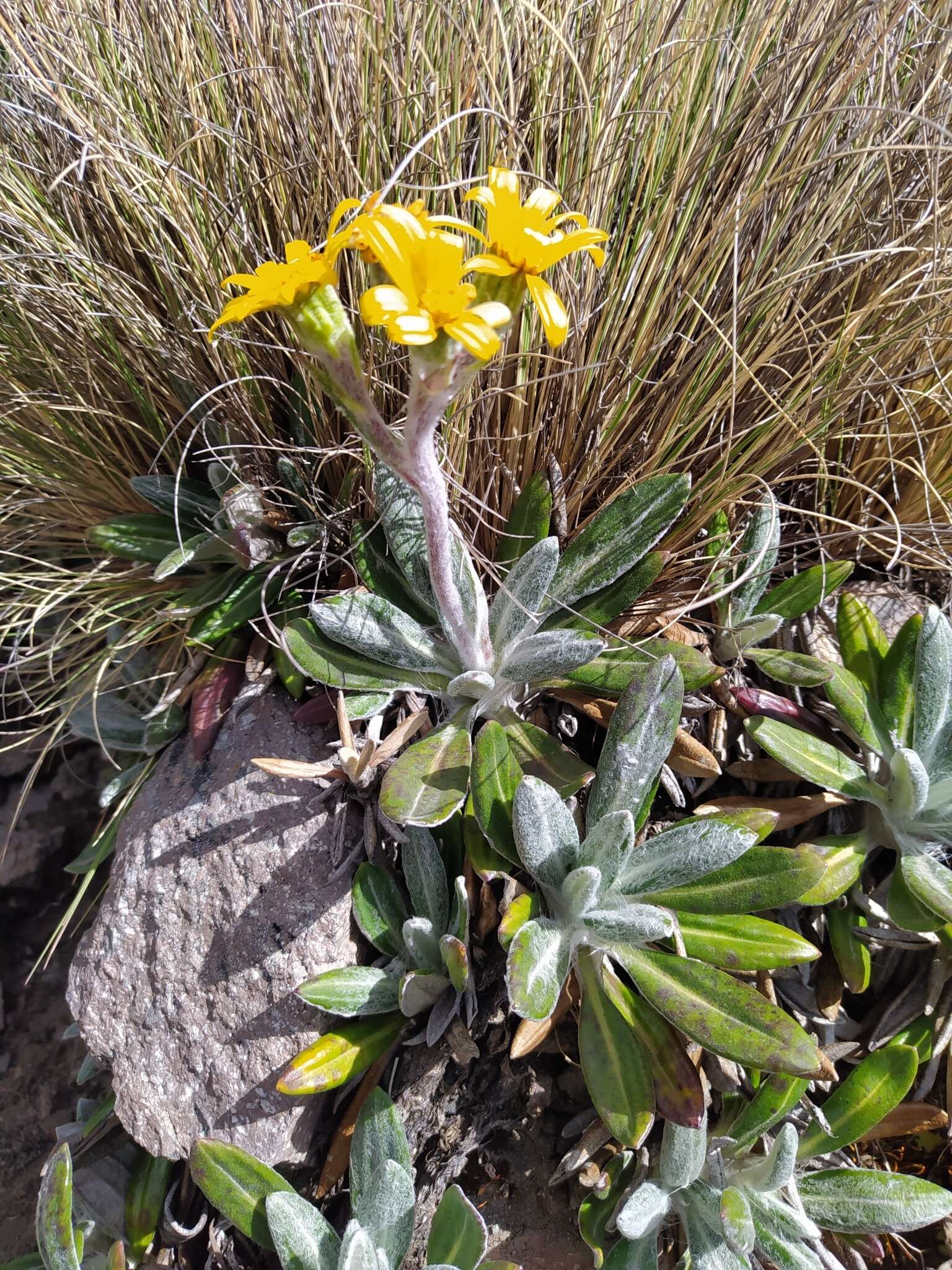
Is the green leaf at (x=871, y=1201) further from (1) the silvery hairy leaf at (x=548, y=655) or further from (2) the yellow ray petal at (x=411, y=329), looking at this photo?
(2) the yellow ray petal at (x=411, y=329)

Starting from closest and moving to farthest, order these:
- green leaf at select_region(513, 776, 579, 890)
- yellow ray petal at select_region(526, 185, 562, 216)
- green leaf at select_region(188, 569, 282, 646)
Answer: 1. yellow ray petal at select_region(526, 185, 562, 216)
2. green leaf at select_region(513, 776, 579, 890)
3. green leaf at select_region(188, 569, 282, 646)

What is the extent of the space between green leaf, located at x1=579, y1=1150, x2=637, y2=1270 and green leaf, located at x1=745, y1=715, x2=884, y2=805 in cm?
70

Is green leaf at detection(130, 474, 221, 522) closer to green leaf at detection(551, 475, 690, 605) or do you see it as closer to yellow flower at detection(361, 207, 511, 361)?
green leaf at detection(551, 475, 690, 605)

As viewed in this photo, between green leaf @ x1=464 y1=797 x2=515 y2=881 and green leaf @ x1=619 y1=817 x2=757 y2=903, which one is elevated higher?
green leaf @ x1=619 y1=817 x2=757 y2=903

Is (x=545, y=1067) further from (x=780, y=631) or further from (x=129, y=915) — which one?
(x=780, y=631)

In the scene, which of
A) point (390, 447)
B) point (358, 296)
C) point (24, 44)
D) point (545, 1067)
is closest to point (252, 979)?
point (545, 1067)

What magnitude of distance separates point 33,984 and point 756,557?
2.08 meters

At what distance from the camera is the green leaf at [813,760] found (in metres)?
1.46

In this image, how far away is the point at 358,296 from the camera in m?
1.65

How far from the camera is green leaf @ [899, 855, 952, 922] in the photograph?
1.34 m

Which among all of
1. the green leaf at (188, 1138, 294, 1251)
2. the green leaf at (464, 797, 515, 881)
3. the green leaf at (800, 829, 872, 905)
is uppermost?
the green leaf at (464, 797, 515, 881)

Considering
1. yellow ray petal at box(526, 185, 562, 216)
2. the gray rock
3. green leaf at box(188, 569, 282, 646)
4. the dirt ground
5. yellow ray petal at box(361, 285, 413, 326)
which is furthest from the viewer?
the dirt ground

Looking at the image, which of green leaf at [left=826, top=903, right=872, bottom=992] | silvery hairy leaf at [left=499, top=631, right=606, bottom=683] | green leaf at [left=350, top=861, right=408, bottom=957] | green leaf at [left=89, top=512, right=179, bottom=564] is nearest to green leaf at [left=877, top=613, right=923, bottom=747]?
green leaf at [left=826, top=903, right=872, bottom=992]

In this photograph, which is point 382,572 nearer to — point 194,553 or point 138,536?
point 194,553
